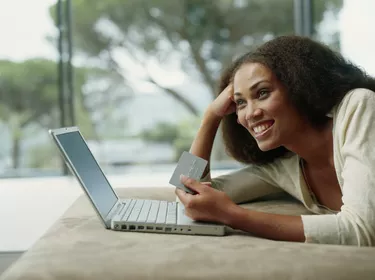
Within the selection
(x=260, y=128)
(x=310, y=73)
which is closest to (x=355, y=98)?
(x=310, y=73)

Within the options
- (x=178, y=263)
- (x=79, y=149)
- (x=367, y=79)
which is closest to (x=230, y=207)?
(x=178, y=263)

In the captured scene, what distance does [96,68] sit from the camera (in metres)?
4.13

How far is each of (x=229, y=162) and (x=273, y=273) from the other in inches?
131

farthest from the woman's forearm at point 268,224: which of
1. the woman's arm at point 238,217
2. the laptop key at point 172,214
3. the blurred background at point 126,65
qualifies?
the blurred background at point 126,65

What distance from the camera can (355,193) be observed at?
1.14 m

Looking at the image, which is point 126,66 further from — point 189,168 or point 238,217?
point 238,217

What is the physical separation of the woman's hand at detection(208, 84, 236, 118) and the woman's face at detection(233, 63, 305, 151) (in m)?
0.20

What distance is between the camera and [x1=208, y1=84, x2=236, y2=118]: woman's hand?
1.62 metres

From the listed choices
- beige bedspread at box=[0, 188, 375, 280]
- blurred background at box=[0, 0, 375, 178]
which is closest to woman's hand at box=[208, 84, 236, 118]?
beige bedspread at box=[0, 188, 375, 280]

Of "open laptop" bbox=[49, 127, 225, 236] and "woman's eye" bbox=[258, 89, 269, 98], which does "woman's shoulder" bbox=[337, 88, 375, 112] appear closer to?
"woman's eye" bbox=[258, 89, 269, 98]

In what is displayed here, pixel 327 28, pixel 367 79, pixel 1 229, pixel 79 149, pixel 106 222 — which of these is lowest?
pixel 1 229

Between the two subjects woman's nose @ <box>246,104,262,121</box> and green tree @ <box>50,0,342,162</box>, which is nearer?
woman's nose @ <box>246,104,262,121</box>

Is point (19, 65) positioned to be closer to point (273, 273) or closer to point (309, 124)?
point (309, 124)

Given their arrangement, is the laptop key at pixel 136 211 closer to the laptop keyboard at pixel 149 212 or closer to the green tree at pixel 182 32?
the laptop keyboard at pixel 149 212
